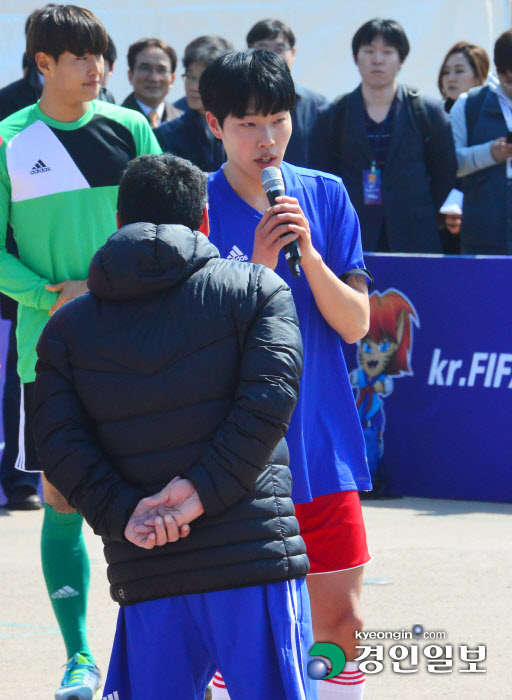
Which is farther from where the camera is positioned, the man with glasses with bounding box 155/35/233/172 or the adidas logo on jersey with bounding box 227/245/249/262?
the man with glasses with bounding box 155/35/233/172

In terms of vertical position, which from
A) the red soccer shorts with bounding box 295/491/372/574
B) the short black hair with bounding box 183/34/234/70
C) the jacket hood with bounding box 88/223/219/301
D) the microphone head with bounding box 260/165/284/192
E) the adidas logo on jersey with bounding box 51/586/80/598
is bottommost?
the adidas logo on jersey with bounding box 51/586/80/598

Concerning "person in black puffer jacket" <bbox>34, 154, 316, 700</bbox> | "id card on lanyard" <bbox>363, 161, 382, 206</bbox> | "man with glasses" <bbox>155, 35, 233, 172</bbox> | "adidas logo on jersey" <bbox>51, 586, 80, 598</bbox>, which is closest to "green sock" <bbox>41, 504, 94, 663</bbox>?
"adidas logo on jersey" <bbox>51, 586, 80, 598</bbox>

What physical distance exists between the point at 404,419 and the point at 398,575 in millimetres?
1622

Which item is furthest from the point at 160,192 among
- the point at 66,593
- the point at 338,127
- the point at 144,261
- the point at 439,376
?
the point at 338,127

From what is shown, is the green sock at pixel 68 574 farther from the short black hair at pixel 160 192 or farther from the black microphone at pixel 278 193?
the short black hair at pixel 160 192

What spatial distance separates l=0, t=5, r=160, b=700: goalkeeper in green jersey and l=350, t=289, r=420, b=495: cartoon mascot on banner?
283 cm

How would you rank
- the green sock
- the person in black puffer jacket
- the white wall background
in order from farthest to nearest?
the white wall background, the green sock, the person in black puffer jacket

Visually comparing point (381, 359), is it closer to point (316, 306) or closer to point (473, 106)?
point (473, 106)

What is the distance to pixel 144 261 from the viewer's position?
2.57 metres

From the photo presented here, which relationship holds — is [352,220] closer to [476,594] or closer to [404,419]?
[476,594]

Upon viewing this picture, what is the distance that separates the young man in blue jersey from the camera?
315 centimetres

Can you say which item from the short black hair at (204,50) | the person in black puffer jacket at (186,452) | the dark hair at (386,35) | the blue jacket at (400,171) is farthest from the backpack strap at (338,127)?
the person in black puffer jacket at (186,452)

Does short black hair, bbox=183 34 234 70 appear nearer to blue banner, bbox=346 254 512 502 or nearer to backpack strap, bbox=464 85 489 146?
backpack strap, bbox=464 85 489 146

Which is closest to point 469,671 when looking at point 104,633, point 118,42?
point 104,633
